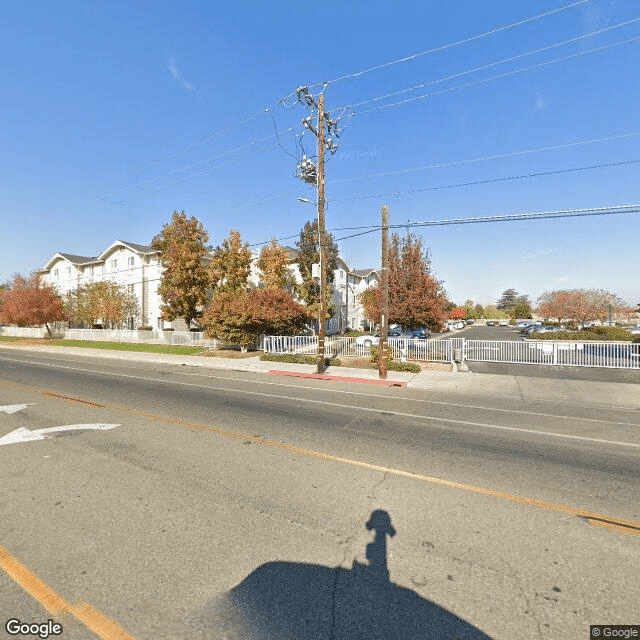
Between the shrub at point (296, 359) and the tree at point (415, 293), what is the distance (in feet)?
13.6

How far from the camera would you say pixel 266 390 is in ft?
39.7

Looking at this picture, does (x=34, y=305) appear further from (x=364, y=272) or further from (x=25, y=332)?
(x=364, y=272)

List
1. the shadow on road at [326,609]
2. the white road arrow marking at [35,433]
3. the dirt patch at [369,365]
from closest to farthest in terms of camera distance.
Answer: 1. the shadow on road at [326,609]
2. the white road arrow marking at [35,433]
3. the dirt patch at [369,365]

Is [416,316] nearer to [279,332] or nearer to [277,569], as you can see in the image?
[279,332]

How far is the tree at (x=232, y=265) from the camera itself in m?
27.8

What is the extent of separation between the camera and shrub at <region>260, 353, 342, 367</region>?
18658 millimetres

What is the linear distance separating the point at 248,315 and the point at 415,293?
980cm

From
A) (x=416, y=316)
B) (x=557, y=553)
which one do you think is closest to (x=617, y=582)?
(x=557, y=553)

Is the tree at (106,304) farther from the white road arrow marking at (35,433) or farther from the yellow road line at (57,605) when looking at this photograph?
the yellow road line at (57,605)

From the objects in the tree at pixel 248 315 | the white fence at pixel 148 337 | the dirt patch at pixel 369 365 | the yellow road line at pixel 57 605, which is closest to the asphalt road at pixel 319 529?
the yellow road line at pixel 57 605

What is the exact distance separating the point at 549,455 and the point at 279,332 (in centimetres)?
1891

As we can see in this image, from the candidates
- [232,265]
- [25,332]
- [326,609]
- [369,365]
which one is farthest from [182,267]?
[25,332]

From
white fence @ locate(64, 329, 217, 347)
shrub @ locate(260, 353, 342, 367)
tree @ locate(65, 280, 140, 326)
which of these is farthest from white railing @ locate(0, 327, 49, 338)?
shrub @ locate(260, 353, 342, 367)

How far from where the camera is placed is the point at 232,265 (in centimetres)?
2773
